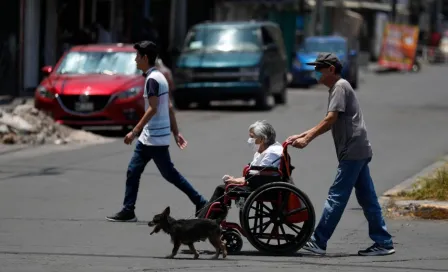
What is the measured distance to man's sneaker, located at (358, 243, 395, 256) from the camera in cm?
966

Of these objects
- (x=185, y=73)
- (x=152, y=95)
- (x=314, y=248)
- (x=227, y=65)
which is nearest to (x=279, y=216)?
(x=314, y=248)

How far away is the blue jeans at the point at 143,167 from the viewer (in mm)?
11242

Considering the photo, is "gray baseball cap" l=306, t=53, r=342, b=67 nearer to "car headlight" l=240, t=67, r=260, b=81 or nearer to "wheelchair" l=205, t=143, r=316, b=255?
"wheelchair" l=205, t=143, r=316, b=255

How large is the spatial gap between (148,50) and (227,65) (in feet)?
50.3

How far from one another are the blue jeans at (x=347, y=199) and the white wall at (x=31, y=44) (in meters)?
19.9

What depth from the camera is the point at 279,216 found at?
9461 millimetres

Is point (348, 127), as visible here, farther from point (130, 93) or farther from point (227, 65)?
point (227, 65)

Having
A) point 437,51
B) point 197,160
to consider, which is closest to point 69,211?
point 197,160

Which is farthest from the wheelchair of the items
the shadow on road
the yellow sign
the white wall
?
the yellow sign

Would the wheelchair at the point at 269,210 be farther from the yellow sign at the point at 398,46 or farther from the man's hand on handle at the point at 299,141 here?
the yellow sign at the point at 398,46

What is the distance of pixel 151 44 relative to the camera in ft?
36.5

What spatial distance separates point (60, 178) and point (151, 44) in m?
3.96

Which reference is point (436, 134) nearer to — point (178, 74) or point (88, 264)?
point (178, 74)

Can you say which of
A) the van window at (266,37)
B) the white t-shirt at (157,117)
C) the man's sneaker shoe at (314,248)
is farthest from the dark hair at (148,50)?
the van window at (266,37)
